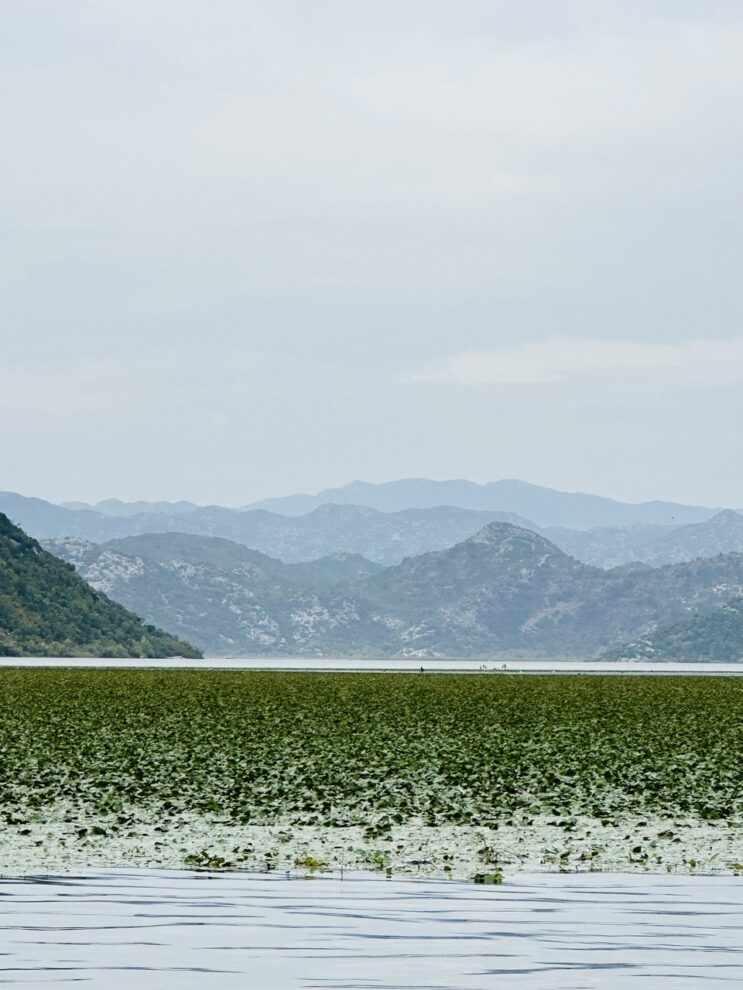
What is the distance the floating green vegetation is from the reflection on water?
3.18 m

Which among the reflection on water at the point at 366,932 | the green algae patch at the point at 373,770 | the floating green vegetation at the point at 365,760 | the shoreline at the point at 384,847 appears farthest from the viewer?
the floating green vegetation at the point at 365,760

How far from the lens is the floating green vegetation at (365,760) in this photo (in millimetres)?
34344

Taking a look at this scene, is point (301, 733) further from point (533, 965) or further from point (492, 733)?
point (533, 965)

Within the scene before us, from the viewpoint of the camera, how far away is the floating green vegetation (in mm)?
34344

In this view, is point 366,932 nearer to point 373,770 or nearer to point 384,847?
point 384,847

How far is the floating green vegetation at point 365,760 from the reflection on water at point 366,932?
10.4 ft

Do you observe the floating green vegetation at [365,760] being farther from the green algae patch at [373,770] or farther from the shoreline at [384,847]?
the shoreline at [384,847]

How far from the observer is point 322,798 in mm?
35844

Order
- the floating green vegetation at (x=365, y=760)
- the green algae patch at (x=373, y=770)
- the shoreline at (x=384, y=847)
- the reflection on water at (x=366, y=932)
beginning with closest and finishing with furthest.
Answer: the reflection on water at (x=366, y=932) → the shoreline at (x=384, y=847) → the green algae patch at (x=373, y=770) → the floating green vegetation at (x=365, y=760)

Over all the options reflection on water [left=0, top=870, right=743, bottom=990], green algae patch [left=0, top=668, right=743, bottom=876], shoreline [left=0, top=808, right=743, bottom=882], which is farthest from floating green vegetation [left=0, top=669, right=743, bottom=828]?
reflection on water [left=0, top=870, right=743, bottom=990]

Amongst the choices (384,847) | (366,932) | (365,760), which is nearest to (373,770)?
(365,760)

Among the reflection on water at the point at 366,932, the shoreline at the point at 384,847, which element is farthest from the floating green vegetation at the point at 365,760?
the reflection on water at the point at 366,932

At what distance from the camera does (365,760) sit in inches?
1766

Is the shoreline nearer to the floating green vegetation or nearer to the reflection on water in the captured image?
the floating green vegetation
